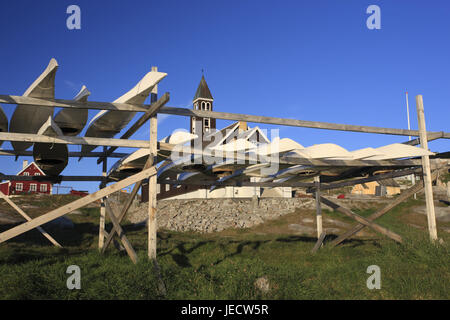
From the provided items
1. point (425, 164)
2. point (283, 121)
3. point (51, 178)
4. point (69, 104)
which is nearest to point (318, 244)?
point (425, 164)

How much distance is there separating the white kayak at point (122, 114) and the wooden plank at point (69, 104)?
125 millimetres

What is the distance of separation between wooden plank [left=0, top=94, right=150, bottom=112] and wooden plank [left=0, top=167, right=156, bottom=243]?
135 cm

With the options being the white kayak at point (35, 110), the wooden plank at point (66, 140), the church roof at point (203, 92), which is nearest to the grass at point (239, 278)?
the wooden plank at point (66, 140)

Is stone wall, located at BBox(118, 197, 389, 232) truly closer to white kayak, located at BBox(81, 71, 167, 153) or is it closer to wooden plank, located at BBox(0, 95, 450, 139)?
wooden plank, located at BBox(0, 95, 450, 139)

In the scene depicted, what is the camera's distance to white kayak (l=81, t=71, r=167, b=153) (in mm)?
6702

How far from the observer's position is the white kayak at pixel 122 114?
6.70 m

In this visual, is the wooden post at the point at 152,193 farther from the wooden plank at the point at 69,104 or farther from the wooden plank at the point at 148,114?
the wooden plank at the point at 69,104

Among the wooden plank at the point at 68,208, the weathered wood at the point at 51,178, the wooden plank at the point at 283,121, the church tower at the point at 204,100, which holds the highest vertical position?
the church tower at the point at 204,100

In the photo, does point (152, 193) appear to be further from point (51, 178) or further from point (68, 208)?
point (51, 178)

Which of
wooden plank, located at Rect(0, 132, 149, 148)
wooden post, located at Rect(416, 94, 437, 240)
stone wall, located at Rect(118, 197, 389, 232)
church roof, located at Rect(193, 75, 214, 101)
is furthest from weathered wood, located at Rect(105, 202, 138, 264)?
church roof, located at Rect(193, 75, 214, 101)

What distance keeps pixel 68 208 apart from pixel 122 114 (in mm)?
2443

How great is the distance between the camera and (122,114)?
7762mm
